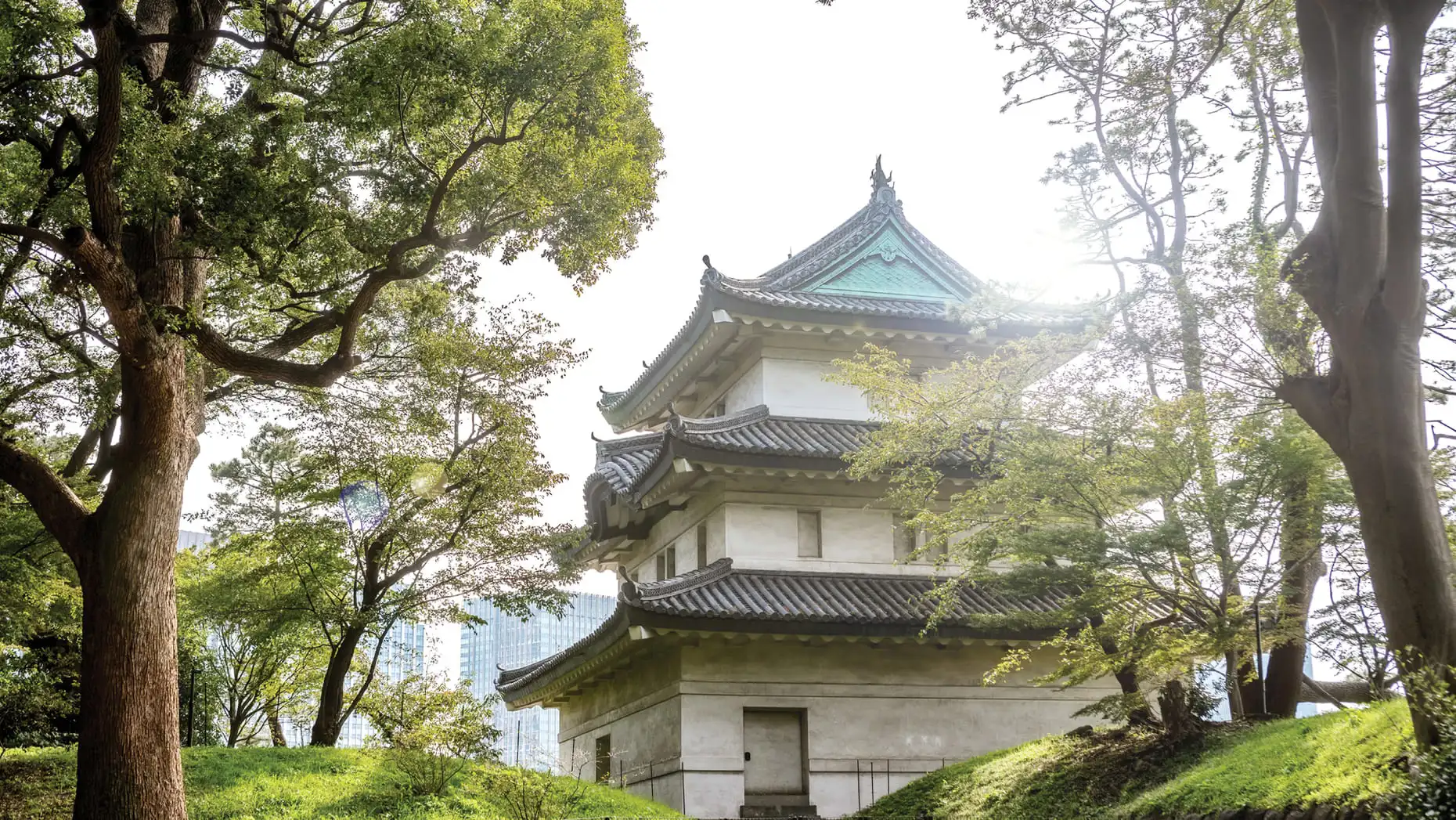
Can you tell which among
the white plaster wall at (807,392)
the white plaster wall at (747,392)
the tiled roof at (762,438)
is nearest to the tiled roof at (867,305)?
the white plaster wall at (807,392)

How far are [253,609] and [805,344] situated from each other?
1069cm

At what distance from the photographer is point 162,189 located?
35.5ft

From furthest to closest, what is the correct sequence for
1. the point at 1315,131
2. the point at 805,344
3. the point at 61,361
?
the point at 805,344
the point at 61,361
the point at 1315,131

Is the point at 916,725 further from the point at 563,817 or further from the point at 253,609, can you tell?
the point at 253,609

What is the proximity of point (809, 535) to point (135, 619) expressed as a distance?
12065 mm

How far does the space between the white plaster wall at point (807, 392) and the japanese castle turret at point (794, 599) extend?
0.04 meters

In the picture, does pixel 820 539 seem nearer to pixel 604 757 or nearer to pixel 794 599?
pixel 794 599

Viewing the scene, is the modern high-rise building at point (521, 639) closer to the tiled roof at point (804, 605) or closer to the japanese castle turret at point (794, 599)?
the japanese castle turret at point (794, 599)

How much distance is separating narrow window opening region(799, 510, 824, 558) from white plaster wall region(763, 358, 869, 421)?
2043mm

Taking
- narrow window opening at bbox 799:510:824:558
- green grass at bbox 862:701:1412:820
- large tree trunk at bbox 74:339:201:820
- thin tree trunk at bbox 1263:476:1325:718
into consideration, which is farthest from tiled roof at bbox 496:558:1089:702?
large tree trunk at bbox 74:339:201:820

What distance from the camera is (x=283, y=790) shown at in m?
Result: 13.4

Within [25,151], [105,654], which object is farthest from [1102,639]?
[25,151]

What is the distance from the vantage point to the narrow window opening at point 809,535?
2005 cm

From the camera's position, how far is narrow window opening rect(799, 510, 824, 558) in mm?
20047
